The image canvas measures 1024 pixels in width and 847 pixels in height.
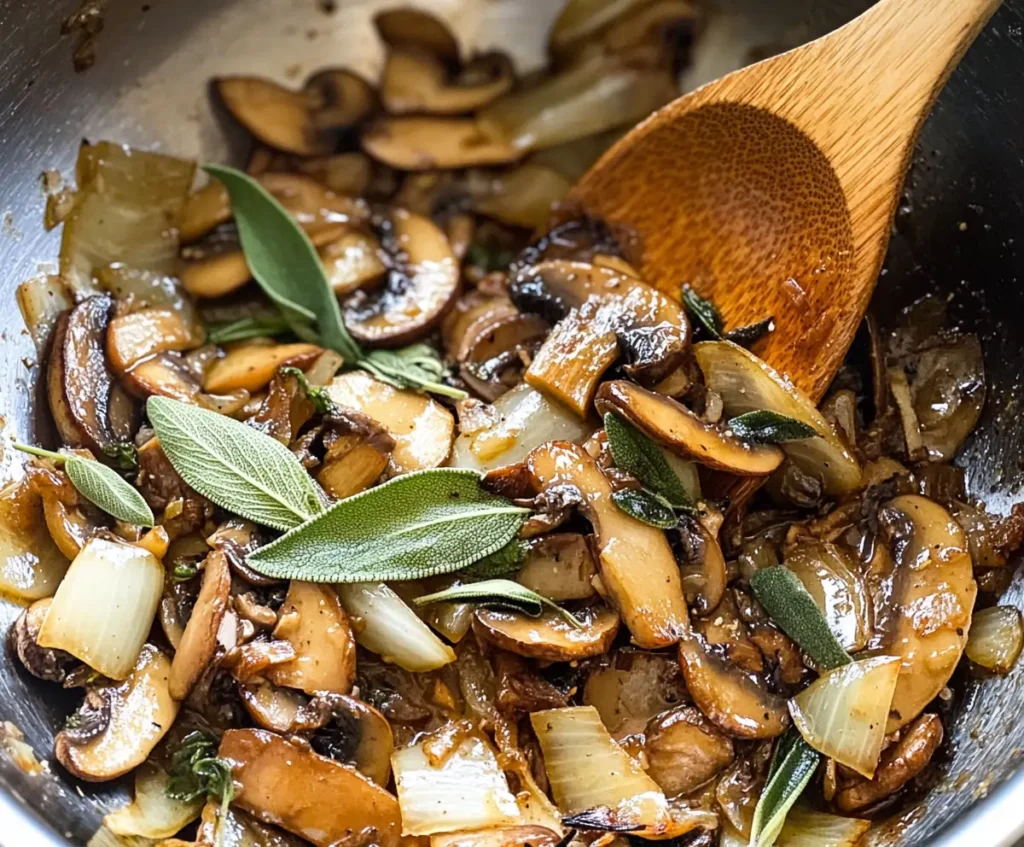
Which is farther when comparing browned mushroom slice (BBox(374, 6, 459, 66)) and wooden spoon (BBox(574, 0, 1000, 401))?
browned mushroom slice (BBox(374, 6, 459, 66))

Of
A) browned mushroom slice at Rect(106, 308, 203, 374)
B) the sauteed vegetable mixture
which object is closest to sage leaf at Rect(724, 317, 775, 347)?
the sauteed vegetable mixture

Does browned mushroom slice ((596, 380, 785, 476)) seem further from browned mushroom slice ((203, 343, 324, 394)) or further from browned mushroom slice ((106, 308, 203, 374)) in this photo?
browned mushroom slice ((106, 308, 203, 374))

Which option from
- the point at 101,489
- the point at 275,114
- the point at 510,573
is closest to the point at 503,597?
the point at 510,573

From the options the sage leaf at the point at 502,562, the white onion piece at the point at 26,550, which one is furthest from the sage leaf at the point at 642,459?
the white onion piece at the point at 26,550

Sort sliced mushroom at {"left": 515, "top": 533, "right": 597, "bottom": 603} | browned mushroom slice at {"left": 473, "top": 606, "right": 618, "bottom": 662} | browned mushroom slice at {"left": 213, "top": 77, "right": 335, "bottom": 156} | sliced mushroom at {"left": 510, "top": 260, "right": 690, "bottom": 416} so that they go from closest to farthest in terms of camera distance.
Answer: browned mushroom slice at {"left": 473, "top": 606, "right": 618, "bottom": 662} → sliced mushroom at {"left": 515, "top": 533, "right": 597, "bottom": 603} → sliced mushroom at {"left": 510, "top": 260, "right": 690, "bottom": 416} → browned mushroom slice at {"left": 213, "top": 77, "right": 335, "bottom": 156}

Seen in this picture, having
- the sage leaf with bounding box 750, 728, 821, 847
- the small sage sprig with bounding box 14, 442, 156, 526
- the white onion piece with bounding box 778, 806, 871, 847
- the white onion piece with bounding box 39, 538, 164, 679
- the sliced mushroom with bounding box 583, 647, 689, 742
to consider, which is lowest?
the white onion piece with bounding box 778, 806, 871, 847

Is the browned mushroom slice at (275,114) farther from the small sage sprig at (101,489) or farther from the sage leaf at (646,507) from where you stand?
the sage leaf at (646,507)
